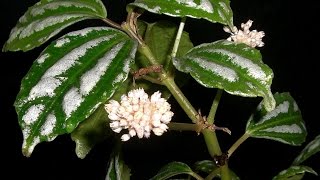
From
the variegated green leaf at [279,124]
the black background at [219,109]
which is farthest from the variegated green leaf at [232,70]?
the black background at [219,109]

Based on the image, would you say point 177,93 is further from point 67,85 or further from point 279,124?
point 279,124

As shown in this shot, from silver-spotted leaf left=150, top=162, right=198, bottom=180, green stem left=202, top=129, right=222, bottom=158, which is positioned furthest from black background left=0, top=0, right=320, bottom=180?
green stem left=202, top=129, right=222, bottom=158

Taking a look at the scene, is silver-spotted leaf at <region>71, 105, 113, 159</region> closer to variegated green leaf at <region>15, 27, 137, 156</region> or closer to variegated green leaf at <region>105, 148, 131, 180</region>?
variegated green leaf at <region>105, 148, 131, 180</region>

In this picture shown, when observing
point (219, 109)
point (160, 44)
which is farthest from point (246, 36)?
point (219, 109)

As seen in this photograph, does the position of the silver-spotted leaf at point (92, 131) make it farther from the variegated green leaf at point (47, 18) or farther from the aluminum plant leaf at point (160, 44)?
the variegated green leaf at point (47, 18)

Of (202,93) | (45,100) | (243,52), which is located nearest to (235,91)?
(243,52)
